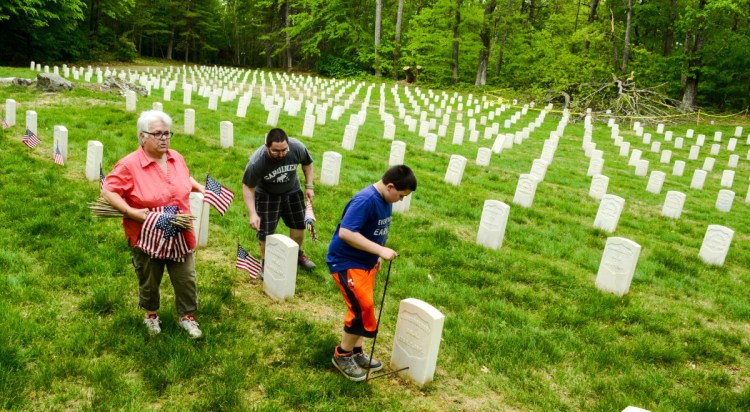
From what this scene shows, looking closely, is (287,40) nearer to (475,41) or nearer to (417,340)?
(475,41)

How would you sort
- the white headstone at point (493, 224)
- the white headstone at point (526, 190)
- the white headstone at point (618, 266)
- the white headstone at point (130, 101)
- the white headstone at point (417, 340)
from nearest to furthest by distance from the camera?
the white headstone at point (417, 340) < the white headstone at point (618, 266) < the white headstone at point (493, 224) < the white headstone at point (526, 190) < the white headstone at point (130, 101)

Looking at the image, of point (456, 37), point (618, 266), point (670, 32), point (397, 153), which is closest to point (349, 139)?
point (397, 153)

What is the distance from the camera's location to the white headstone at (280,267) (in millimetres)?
4657

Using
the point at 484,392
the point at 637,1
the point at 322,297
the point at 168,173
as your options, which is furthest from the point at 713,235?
the point at 637,1

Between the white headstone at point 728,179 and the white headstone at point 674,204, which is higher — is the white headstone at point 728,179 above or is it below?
above

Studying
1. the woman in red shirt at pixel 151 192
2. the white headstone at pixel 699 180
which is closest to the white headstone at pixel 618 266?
the woman in red shirt at pixel 151 192

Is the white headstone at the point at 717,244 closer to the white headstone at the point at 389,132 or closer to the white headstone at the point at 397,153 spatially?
the white headstone at the point at 397,153

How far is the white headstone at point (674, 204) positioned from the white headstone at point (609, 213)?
2247 millimetres

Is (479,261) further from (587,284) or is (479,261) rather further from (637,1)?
(637,1)

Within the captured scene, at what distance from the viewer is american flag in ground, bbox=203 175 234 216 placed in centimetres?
431

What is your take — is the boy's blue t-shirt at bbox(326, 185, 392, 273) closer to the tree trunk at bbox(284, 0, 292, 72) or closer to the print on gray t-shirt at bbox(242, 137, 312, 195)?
the print on gray t-shirt at bbox(242, 137, 312, 195)

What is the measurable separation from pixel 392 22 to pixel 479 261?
5161cm

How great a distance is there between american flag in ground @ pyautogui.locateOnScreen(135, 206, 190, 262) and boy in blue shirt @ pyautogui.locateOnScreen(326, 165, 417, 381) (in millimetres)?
1082

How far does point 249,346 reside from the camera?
12.9 ft
